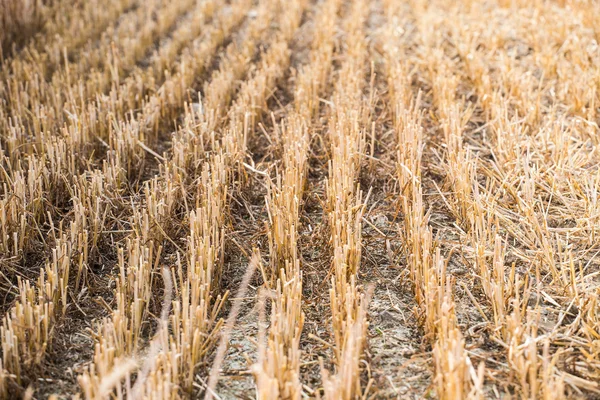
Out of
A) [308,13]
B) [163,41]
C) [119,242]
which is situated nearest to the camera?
[119,242]

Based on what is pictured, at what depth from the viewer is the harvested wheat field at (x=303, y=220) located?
186cm

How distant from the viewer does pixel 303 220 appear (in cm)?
267

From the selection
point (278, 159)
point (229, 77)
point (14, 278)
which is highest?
point (229, 77)

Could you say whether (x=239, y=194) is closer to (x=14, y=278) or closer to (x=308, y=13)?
(x=14, y=278)

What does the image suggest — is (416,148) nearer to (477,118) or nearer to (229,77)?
(477,118)

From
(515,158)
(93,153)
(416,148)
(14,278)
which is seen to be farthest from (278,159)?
(14,278)

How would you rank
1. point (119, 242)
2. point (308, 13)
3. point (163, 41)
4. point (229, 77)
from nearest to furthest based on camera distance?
point (119, 242) < point (229, 77) < point (163, 41) < point (308, 13)

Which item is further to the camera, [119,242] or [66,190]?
[66,190]

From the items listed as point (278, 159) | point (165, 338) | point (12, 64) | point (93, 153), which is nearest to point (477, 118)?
point (278, 159)

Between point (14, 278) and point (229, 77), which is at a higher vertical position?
point (229, 77)

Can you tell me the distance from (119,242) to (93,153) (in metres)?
0.70

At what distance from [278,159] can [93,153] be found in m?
0.84

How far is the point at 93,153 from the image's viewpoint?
9.85 feet

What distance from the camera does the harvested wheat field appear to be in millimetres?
1856
